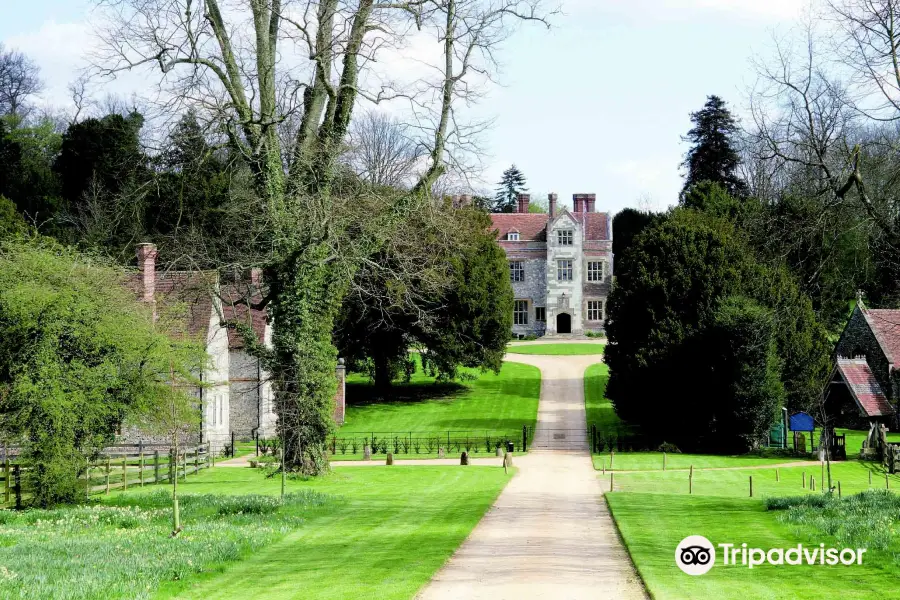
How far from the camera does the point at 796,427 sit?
3878 centimetres

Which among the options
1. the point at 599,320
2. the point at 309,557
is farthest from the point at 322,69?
the point at 599,320

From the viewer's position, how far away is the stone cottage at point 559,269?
3155 inches

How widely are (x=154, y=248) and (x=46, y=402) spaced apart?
16895 mm

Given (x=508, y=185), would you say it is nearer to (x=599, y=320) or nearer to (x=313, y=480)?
(x=599, y=320)

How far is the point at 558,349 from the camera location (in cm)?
7294

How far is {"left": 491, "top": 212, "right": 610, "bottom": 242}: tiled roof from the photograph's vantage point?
8131 cm

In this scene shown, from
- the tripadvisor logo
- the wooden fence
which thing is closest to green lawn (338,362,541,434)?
the wooden fence

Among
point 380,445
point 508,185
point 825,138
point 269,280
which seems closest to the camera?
point 825,138

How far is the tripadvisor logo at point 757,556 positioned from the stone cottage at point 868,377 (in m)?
32.1

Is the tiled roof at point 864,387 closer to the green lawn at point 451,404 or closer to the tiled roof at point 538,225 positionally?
the green lawn at point 451,404

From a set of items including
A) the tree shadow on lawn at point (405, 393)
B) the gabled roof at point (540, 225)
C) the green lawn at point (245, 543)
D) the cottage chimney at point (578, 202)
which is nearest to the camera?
the green lawn at point (245, 543)

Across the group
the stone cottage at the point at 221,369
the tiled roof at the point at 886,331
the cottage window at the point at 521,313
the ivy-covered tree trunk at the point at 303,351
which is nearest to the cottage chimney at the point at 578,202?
the cottage window at the point at 521,313

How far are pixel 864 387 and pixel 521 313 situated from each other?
37.6 metres

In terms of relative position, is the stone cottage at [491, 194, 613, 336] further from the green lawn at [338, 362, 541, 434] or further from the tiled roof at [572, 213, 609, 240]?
the green lawn at [338, 362, 541, 434]
